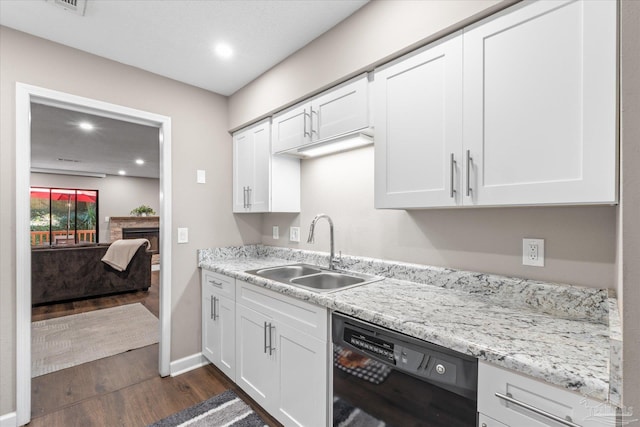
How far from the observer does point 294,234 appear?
8.70 feet

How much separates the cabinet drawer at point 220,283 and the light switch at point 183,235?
31cm

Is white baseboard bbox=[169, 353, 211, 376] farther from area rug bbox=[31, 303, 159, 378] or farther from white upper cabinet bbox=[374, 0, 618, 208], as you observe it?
white upper cabinet bbox=[374, 0, 618, 208]

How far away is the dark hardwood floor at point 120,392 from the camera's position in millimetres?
1939

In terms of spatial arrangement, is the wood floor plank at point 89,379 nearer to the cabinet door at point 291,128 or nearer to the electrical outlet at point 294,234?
the electrical outlet at point 294,234

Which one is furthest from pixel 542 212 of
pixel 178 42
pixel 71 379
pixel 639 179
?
pixel 71 379

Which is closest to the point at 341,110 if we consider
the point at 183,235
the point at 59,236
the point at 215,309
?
the point at 183,235

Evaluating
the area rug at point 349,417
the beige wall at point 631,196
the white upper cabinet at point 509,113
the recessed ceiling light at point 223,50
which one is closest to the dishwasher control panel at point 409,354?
the area rug at point 349,417

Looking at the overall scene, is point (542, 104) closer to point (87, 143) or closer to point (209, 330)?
point (209, 330)

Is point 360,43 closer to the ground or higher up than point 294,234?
higher up

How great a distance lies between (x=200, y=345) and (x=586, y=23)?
10.2 ft

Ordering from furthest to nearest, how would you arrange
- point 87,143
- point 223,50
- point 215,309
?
point 87,143
point 215,309
point 223,50

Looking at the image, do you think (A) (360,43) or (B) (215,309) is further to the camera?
(B) (215,309)

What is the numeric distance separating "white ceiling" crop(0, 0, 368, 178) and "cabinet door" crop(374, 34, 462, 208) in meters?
0.55

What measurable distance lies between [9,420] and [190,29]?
2.60m
